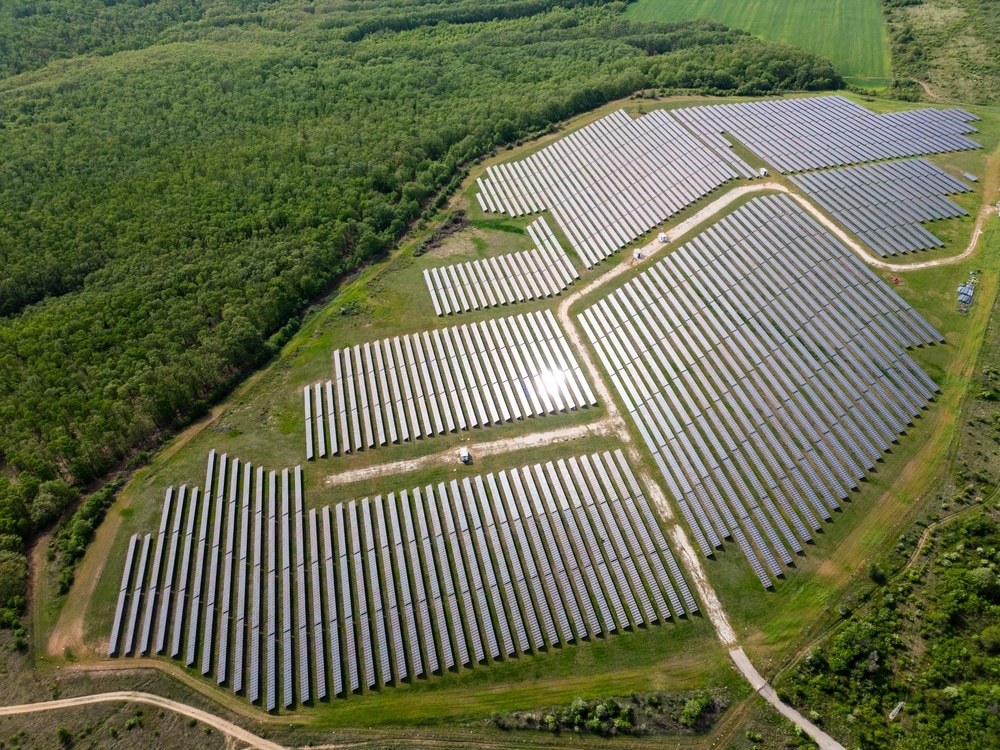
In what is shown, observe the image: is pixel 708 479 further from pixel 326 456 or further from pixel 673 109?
pixel 673 109

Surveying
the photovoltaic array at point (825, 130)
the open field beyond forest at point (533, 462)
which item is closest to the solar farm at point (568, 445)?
the open field beyond forest at point (533, 462)

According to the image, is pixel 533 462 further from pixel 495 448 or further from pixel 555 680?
pixel 555 680

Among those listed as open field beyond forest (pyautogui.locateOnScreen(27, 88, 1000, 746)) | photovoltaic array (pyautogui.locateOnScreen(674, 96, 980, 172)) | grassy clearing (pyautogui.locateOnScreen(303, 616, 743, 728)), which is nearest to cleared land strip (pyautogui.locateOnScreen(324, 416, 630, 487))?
open field beyond forest (pyautogui.locateOnScreen(27, 88, 1000, 746))

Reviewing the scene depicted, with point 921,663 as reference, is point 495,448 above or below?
above

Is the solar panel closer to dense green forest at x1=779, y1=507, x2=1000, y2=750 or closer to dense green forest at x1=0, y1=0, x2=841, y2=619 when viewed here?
dense green forest at x1=0, y1=0, x2=841, y2=619

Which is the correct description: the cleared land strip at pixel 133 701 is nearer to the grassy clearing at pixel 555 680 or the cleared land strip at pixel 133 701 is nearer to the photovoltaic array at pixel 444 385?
the grassy clearing at pixel 555 680

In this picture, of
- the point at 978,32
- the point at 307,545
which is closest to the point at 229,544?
the point at 307,545

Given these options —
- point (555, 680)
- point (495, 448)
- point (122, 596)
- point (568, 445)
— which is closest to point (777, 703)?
point (555, 680)
